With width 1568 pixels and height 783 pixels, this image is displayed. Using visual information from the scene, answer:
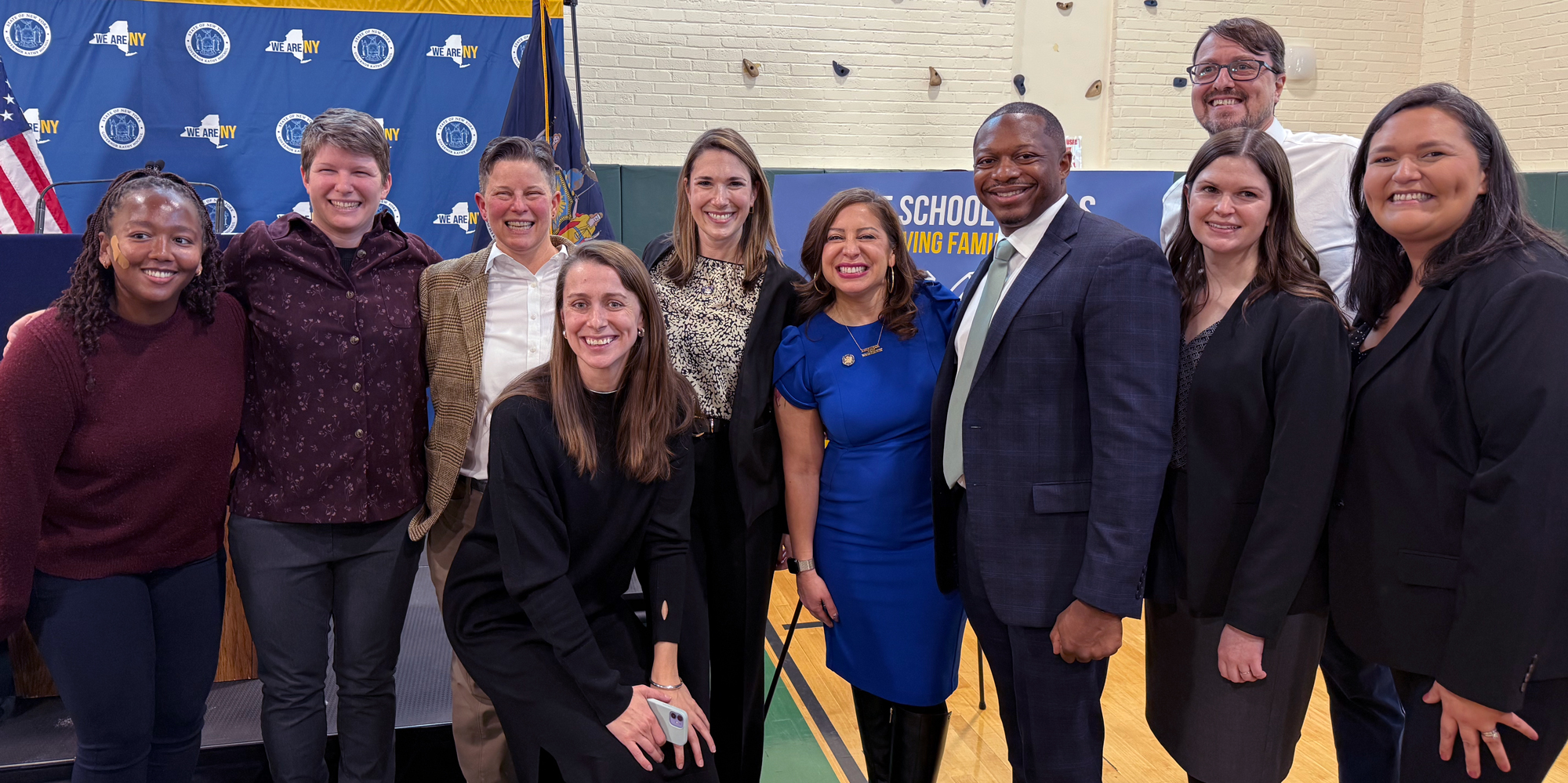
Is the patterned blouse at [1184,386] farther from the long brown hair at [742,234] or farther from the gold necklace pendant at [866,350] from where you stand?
the long brown hair at [742,234]

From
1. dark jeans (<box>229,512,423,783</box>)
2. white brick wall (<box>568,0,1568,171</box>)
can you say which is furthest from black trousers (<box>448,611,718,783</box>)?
white brick wall (<box>568,0,1568,171</box>)

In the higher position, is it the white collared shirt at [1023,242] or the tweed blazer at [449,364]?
the white collared shirt at [1023,242]

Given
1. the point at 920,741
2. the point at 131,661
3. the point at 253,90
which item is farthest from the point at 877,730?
the point at 253,90

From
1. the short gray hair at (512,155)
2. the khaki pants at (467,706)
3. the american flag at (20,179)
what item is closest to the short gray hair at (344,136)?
the short gray hair at (512,155)

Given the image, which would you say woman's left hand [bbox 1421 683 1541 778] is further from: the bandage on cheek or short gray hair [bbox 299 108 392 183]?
the bandage on cheek

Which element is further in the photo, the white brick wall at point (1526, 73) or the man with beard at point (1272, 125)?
the white brick wall at point (1526, 73)

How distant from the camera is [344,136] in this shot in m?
2.10

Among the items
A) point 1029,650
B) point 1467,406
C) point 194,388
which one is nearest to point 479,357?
point 194,388

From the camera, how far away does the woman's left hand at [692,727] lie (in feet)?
6.37

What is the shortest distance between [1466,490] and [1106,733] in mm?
1913

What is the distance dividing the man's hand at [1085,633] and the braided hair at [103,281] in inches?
75.8

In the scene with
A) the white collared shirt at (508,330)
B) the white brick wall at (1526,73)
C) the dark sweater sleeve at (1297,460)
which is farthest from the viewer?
the white brick wall at (1526,73)

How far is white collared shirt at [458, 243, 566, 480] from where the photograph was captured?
2.25 metres

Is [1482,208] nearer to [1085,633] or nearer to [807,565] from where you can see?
[1085,633]
